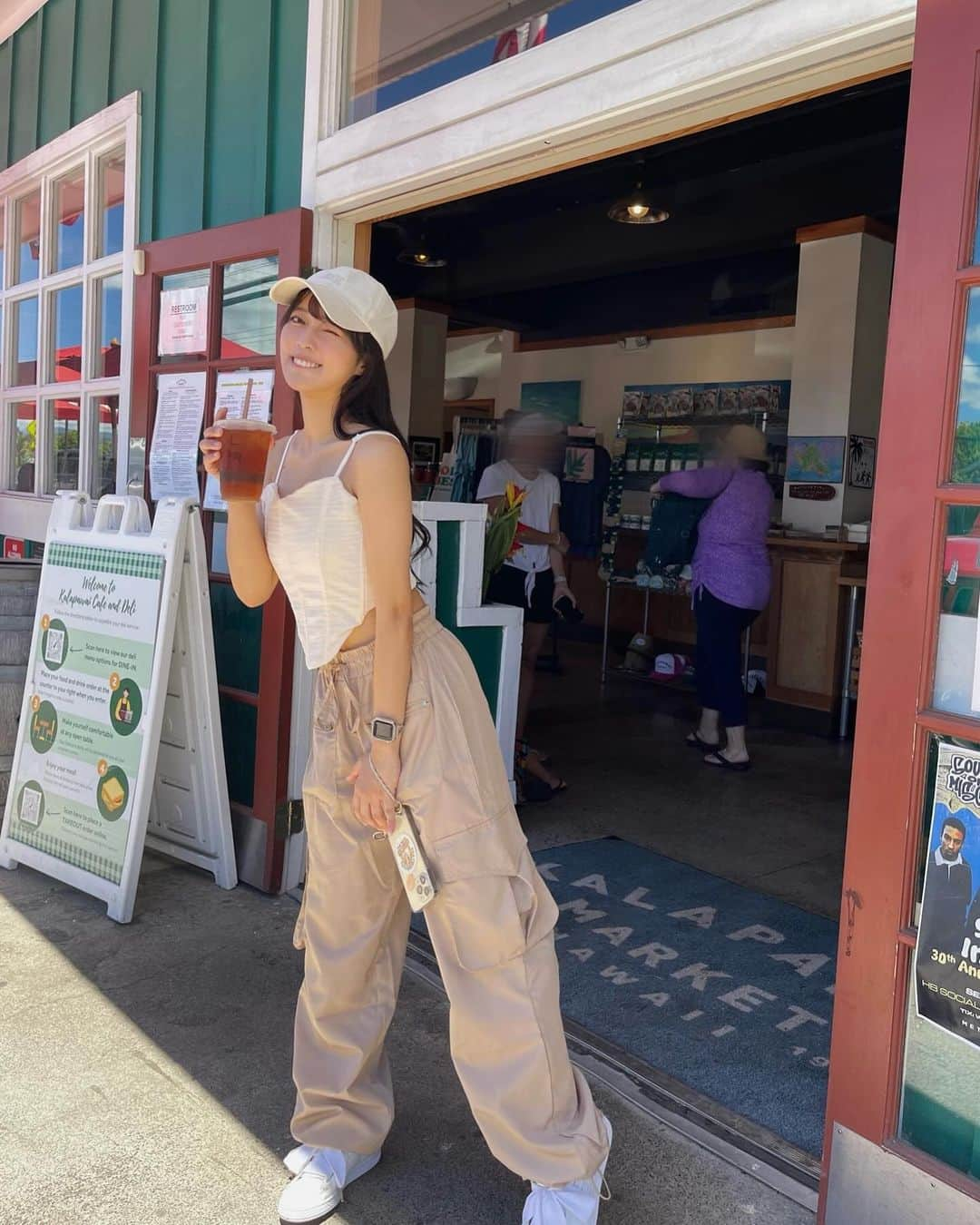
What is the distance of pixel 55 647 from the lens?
Answer: 3.53 metres

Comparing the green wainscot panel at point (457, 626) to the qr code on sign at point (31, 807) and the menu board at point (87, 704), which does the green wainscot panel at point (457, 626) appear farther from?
the qr code on sign at point (31, 807)

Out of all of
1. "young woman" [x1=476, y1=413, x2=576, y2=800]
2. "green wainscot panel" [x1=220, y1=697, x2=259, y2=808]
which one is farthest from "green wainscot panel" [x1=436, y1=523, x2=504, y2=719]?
"green wainscot panel" [x1=220, y1=697, x2=259, y2=808]

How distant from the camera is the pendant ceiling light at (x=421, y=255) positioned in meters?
8.95

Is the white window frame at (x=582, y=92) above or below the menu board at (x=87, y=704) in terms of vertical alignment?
above

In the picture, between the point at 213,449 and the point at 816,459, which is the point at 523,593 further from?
the point at 816,459

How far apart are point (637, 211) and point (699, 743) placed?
3.64 metres

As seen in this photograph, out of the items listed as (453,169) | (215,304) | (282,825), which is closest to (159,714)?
(282,825)

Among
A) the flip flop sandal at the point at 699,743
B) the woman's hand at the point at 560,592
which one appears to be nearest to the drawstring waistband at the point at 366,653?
the woman's hand at the point at 560,592

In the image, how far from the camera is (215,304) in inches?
141

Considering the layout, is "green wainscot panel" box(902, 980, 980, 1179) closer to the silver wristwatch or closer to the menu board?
the silver wristwatch

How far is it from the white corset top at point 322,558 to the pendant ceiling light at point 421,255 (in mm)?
7546

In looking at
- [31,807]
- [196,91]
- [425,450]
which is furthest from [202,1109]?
[425,450]

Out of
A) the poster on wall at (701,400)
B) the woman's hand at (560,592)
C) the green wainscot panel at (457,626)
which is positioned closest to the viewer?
the green wainscot panel at (457,626)

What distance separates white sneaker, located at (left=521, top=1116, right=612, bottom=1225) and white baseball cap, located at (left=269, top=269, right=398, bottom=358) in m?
1.42
